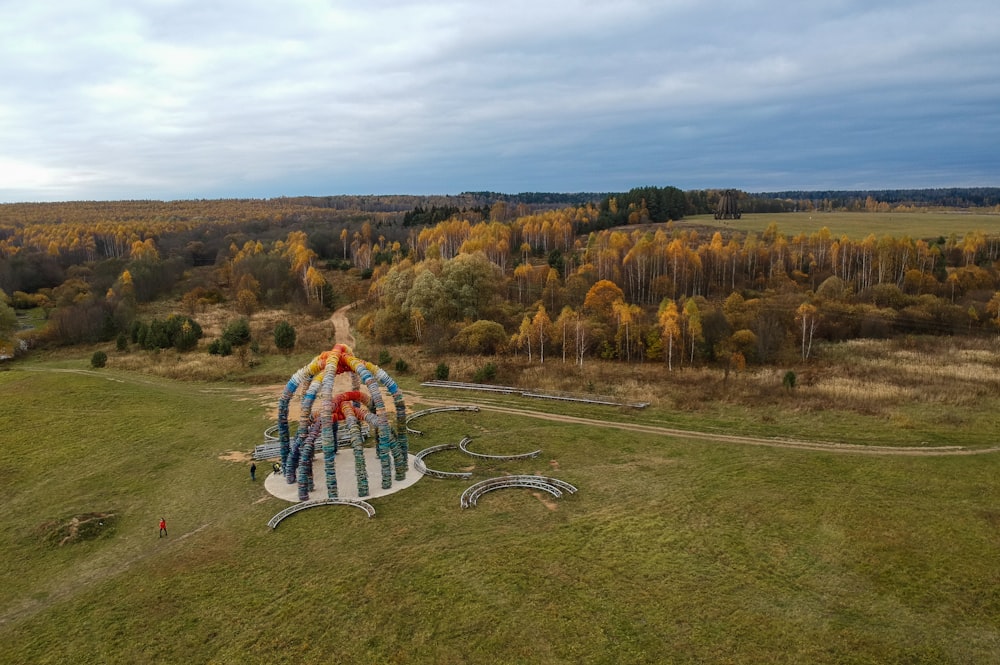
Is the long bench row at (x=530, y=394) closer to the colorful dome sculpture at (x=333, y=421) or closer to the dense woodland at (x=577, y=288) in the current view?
the dense woodland at (x=577, y=288)

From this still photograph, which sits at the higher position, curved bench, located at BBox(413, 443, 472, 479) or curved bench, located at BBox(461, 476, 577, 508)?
curved bench, located at BBox(461, 476, 577, 508)

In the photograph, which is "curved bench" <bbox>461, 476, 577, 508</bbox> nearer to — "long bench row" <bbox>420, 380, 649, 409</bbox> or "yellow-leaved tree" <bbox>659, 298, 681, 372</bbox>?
"long bench row" <bbox>420, 380, 649, 409</bbox>

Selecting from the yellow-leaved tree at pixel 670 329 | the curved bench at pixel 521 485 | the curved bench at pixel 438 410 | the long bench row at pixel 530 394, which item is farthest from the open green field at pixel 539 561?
the yellow-leaved tree at pixel 670 329

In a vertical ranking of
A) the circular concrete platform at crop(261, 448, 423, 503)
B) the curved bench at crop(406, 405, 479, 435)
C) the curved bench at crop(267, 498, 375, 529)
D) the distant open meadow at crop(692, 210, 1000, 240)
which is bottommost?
the circular concrete platform at crop(261, 448, 423, 503)

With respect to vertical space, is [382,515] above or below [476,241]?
below

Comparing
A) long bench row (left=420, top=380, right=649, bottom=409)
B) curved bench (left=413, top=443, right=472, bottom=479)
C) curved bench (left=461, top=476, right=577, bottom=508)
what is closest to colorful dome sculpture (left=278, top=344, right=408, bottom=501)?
curved bench (left=413, top=443, right=472, bottom=479)

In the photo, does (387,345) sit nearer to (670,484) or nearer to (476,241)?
(476,241)

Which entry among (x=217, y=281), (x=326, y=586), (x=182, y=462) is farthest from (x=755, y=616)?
(x=217, y=281)
